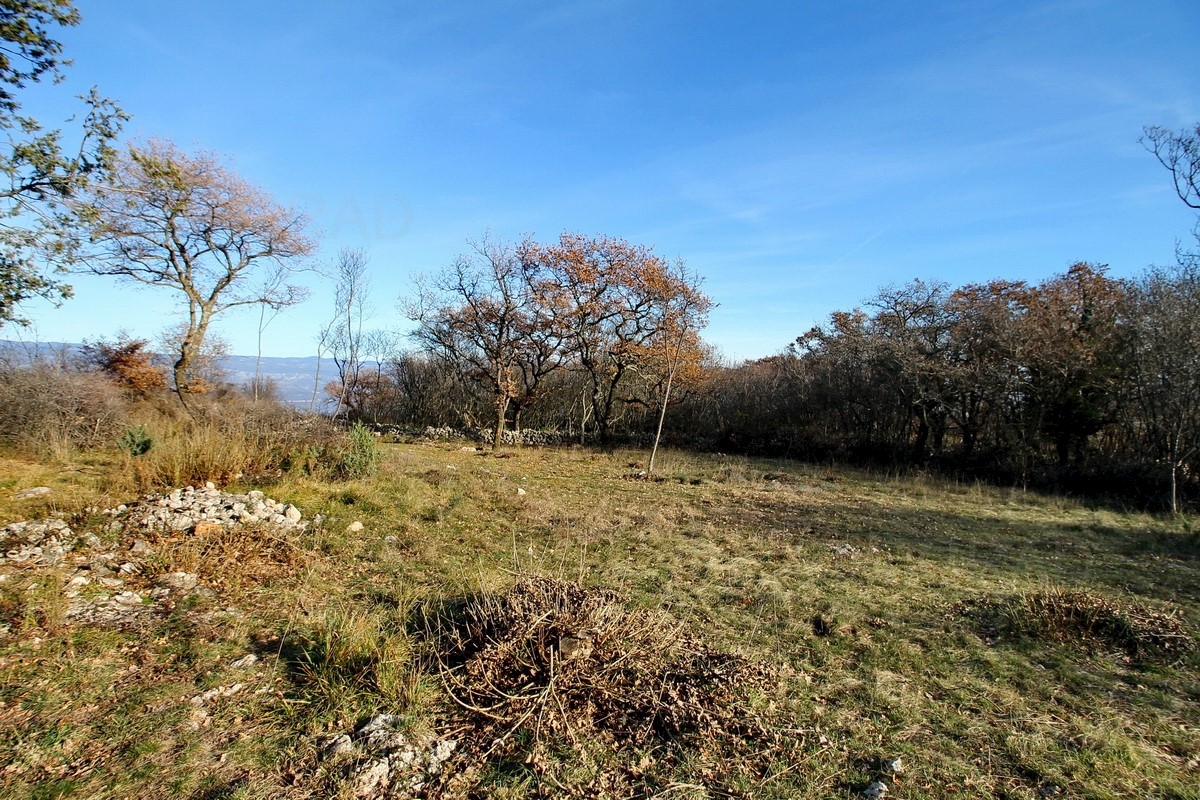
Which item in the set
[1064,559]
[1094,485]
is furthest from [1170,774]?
[1094,485]

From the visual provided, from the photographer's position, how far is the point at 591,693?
3100 mm

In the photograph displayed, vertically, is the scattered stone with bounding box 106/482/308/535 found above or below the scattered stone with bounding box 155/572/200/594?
above

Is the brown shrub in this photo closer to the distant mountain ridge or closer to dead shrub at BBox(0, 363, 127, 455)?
the distant mountain ridge

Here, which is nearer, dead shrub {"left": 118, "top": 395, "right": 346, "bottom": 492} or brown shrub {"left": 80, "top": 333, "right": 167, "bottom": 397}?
dead shrub {"left": 118, "top": 395, "right": 346, "bottom": 492}

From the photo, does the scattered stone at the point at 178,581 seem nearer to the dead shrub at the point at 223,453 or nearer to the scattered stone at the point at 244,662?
the scattered stone at the point at 244,662

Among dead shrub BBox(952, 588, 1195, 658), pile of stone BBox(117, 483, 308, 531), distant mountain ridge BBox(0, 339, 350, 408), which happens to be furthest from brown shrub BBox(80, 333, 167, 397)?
dead shrub BBox(952, 588, 1195, 658)

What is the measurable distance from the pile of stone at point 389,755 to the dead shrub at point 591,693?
0.51 feet

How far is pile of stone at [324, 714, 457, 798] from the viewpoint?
2.44 metres

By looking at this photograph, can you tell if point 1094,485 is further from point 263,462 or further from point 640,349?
point 263,462

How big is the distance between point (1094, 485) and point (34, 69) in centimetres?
1974

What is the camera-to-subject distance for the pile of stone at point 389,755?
244 centimetres

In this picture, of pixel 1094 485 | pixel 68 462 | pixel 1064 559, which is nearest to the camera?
pixel 1064 559

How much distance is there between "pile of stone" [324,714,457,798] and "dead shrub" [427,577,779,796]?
157 mm

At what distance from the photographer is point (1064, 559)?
717 cm
